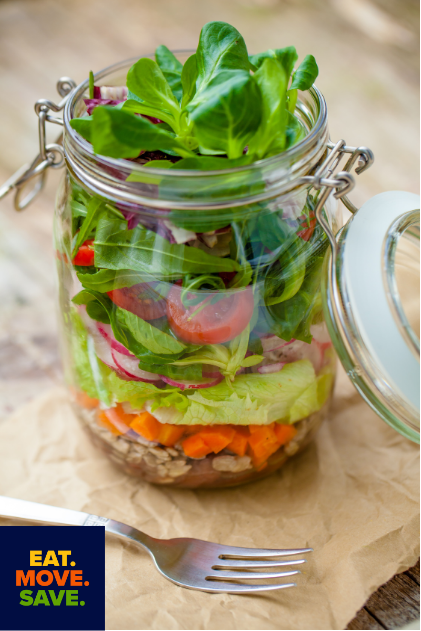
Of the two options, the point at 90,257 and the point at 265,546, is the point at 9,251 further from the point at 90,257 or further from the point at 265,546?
the point at 265,546

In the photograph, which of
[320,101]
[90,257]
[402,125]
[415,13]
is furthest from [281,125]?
[415,13]

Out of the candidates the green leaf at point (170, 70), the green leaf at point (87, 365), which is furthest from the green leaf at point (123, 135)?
the green leaf at point (87, 365)

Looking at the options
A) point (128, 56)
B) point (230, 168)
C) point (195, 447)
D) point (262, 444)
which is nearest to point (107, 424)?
point (195, 447)

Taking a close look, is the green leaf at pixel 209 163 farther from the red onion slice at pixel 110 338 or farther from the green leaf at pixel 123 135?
the red onion slice at pixel 110 338

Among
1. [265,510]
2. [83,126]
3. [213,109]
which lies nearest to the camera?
[213,109]

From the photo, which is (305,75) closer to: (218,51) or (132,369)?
(218,51)

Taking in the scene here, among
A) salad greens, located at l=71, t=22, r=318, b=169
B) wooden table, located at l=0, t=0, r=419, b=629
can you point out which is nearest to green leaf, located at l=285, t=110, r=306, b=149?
salad greens, located at l=71, t=22, r=318, b=169

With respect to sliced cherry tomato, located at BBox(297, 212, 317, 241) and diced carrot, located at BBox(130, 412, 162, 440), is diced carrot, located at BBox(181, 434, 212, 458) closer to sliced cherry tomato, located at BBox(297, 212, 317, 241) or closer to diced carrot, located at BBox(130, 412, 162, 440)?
diced carrot, located at BBox(130, 412, 162, 440)
